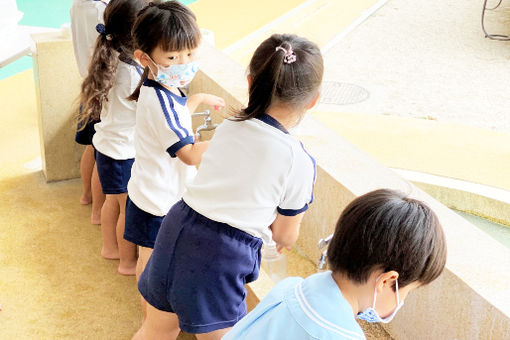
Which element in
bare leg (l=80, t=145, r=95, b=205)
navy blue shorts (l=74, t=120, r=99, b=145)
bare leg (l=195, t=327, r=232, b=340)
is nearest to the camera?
bare leg (l=195, t=327, r=232, b=340)

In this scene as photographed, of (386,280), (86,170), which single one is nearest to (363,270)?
(386,280)

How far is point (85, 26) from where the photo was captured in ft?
10.0

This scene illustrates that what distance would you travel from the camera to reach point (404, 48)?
29.9ft

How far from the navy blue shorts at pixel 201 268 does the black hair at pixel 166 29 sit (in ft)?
2.03

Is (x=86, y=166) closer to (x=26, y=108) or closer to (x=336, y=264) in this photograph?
(x=26, y=108)

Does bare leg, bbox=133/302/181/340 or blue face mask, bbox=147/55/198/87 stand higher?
blue face mask, bbox=147/55/198/87

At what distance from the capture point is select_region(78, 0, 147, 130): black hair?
2535 mm

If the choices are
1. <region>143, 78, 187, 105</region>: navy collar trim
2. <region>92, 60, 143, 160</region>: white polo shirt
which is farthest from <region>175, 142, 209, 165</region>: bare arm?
<region>92, 60, 143, 160</region>: white polo shirt

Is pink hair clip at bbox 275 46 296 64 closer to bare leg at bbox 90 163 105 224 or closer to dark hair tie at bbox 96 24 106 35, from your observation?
dark hair tie at bbox 96 24 106 35

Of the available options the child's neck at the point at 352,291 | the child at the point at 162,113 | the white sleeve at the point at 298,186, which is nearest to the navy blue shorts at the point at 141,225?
the child at the point at 162,113

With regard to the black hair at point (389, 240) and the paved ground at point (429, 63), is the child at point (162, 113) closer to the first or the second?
the black hair at point (389, 240)

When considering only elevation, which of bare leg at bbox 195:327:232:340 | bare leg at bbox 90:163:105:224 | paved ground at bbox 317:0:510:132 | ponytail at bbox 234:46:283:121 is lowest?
paved ground at bbox 317:0:510:132

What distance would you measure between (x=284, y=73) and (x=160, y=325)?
0.93 metres

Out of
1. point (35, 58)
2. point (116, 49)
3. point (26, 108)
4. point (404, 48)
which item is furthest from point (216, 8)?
point (116, 49)
